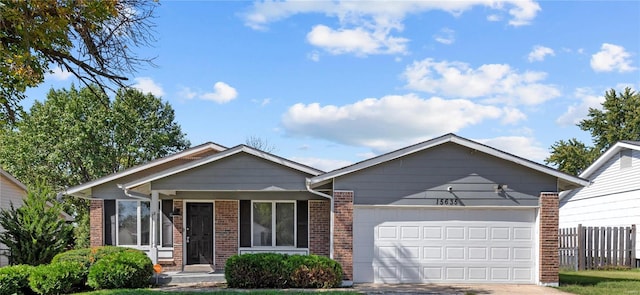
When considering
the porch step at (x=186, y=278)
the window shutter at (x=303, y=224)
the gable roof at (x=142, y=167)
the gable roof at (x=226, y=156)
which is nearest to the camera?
the porch step at (x=186, y=278)

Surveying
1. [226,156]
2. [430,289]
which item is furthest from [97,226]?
[430,289]

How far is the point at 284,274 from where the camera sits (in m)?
13.5

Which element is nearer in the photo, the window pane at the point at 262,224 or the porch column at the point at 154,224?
the porch column at the point at 154,224

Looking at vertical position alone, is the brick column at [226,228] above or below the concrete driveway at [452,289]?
above

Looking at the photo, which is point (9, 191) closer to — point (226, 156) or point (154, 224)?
point (154, 224)

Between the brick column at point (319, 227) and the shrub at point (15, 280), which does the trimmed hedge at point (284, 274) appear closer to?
the brick column at point (319, 227)

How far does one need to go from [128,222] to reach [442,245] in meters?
10.00

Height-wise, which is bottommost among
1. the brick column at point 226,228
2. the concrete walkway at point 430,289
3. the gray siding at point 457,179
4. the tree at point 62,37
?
the concrete walkway at point 430,289

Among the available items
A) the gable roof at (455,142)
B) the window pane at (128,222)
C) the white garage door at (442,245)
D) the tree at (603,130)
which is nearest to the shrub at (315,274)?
the white garage door at (442,245)

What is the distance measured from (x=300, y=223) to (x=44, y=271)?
7213mm

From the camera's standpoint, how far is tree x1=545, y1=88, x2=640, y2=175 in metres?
37.7

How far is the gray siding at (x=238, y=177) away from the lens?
49.4 feet

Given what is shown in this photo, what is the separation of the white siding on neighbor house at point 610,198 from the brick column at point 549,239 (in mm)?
5659

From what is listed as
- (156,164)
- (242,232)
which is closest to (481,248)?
(242,232)
